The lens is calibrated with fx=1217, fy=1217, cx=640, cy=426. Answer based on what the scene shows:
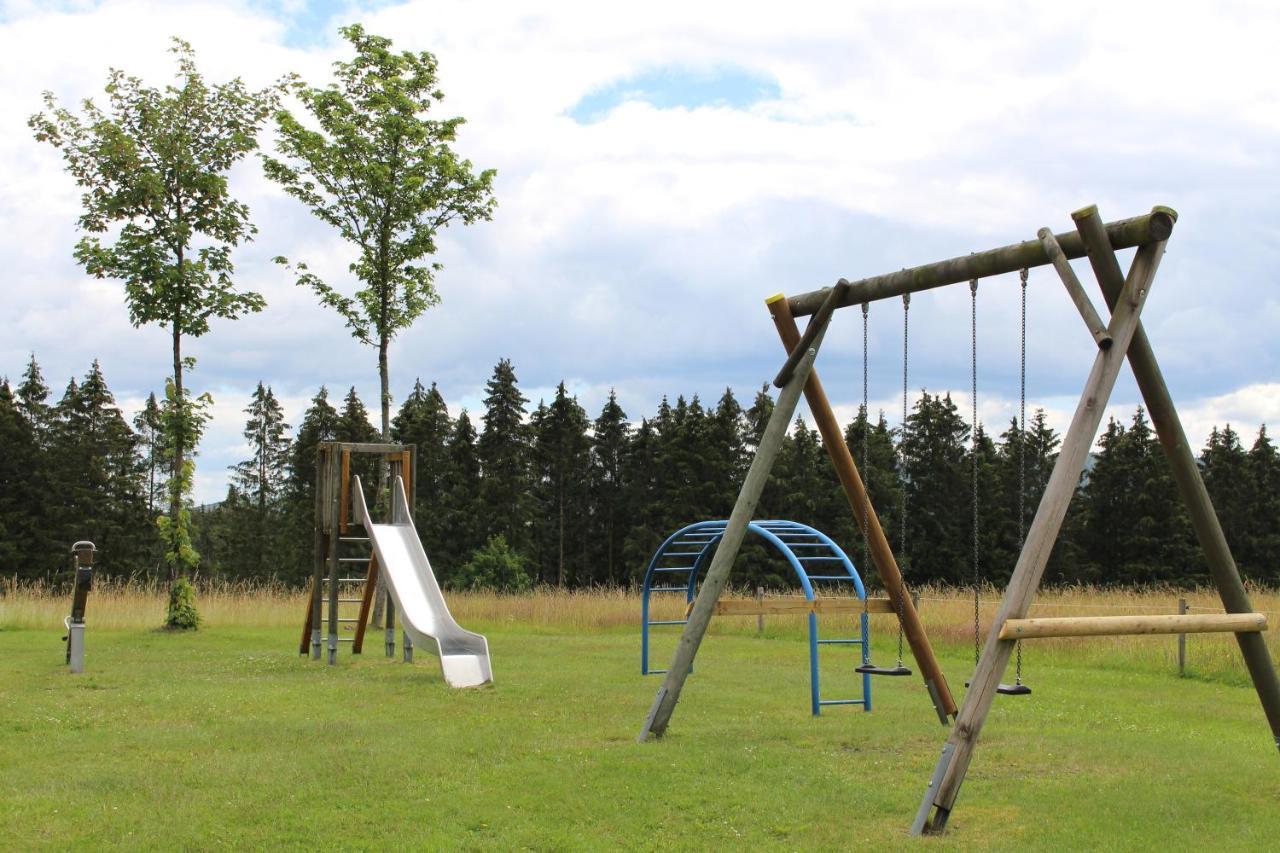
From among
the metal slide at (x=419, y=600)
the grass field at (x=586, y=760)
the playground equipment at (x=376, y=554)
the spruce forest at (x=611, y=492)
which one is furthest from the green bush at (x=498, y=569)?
the grass field at (x=586, y=760)

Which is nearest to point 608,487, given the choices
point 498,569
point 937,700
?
point 498,569

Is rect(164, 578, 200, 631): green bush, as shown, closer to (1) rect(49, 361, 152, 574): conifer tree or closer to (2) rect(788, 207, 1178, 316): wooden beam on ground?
(2) rect(788, 207, 1178, 316): wooden beam on ground

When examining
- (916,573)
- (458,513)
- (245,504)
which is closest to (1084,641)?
(916,573)

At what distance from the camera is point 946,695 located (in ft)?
31.6

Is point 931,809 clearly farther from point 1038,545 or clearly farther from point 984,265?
point 984,265

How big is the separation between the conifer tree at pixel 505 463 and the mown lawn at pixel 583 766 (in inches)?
1434

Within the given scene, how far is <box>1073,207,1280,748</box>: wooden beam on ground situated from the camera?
6.95 meters

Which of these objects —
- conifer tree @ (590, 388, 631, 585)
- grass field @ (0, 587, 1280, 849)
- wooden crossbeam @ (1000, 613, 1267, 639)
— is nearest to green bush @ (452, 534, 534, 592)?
conifer tree @ (590, 388, 631, 585)

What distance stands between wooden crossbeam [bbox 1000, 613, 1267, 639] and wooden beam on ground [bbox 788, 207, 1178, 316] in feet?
7.01

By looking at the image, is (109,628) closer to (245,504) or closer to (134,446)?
(134,446)

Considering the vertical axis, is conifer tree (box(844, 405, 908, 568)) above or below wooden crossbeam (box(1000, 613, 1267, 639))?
above

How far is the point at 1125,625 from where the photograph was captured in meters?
6.93

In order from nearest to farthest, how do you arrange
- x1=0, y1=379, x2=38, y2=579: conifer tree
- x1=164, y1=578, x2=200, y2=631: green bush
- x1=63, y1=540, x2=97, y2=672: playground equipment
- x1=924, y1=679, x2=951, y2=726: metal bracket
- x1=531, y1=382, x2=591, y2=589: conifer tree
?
x1=924, y1=679, x2=951, y2=726: metal bracket, x1=63, y1=540, x2=97, y2=672: playground equipment, x1=164, y1=578, x2=200, y2=631: green bush, x1=0, y1=379, x2=38, y2=579: conifer tree, x1=531, y1=382, x2=591, y2=589: conifer tree

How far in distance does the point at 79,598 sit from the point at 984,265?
33.8 ft
